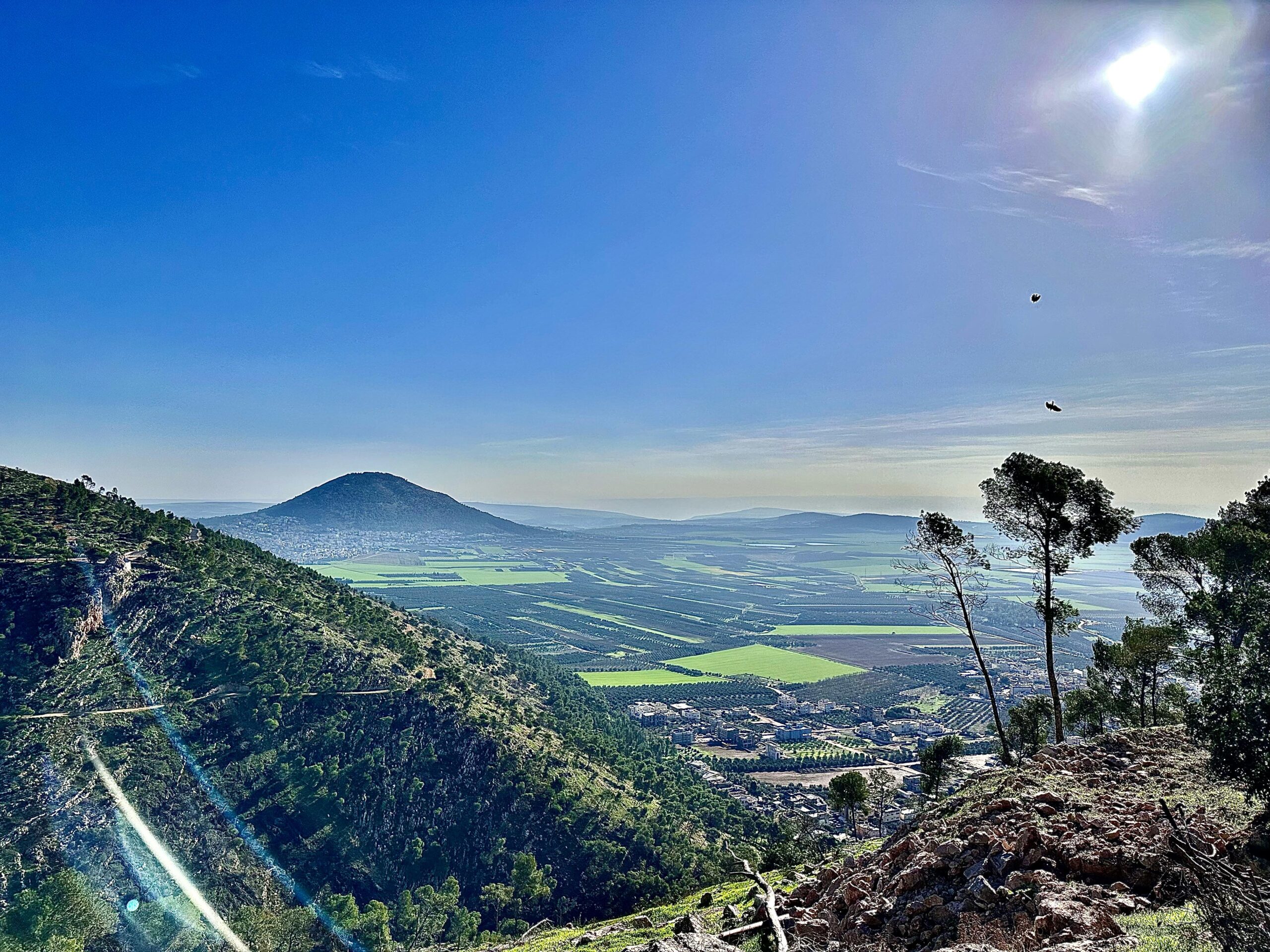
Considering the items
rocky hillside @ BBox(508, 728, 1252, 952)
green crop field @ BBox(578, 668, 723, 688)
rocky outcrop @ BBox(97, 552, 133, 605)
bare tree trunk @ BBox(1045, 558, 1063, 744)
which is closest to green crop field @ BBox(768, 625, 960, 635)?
green crop field @ BBox(578, 668, 723, 688)

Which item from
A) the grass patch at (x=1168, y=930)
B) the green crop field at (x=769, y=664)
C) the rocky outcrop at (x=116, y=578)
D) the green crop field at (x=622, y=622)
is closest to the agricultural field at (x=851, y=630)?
the green crop field at (x=769, y=664)

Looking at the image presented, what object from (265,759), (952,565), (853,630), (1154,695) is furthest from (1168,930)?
(853,630)

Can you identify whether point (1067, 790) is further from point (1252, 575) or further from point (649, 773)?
point (649, 773)

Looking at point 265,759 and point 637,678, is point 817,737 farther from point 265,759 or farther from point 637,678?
point 265,759

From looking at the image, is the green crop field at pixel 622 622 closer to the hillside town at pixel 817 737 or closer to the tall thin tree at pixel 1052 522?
the hillside town at pixel 817 737

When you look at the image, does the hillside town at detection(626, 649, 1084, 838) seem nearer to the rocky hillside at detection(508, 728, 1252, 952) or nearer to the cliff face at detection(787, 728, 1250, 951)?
the rocky hillside at detection(508, 728, 1252, 952)

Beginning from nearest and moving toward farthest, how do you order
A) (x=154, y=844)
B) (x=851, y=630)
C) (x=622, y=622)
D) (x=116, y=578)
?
(x=154, y=844) < (x=116, y=578) < (x=851, y=630) < (x=622, y=622)
